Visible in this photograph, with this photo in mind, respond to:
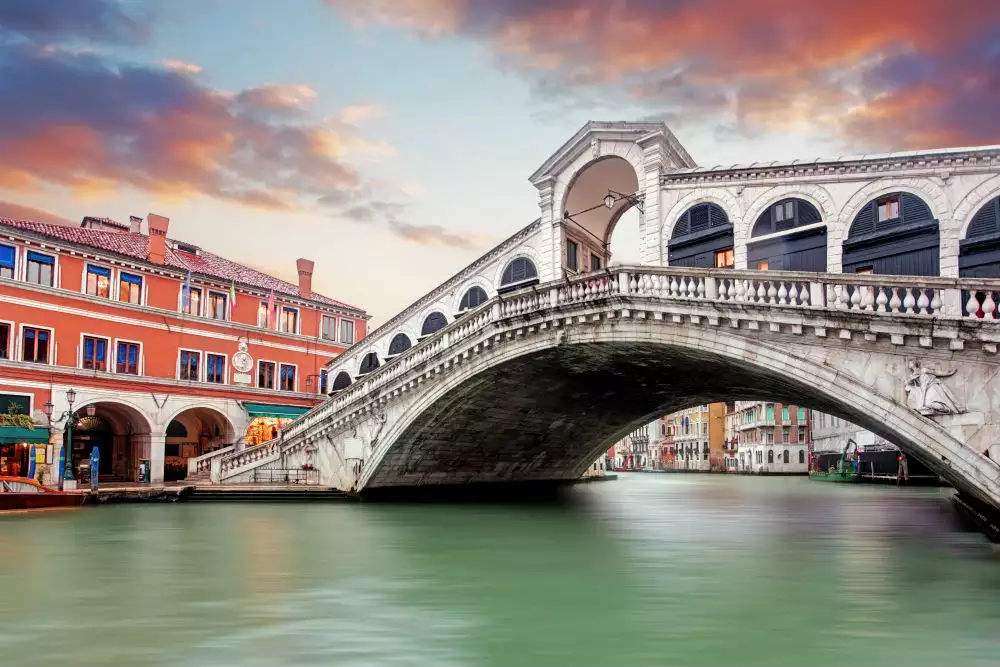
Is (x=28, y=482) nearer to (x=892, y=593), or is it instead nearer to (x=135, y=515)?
(x=135, y=515)

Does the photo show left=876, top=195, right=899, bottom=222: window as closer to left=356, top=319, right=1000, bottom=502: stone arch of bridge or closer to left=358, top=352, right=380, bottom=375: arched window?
left=356, top=319, right=1000, bottom=502: stone arch of bridge

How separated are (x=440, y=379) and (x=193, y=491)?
899 centimetres

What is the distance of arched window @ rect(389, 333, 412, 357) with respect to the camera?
29.6 metres

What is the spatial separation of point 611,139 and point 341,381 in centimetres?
1670

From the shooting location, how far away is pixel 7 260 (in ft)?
80.1

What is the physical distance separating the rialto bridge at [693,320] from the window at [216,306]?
7.37 metres

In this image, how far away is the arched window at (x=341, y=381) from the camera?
32.4 meters

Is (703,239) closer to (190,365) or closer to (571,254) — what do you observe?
(571,254)

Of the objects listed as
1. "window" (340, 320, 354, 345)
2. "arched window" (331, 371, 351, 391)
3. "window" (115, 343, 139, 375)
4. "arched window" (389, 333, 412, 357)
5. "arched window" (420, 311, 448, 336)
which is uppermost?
"window" (340, 320, 354, 345)

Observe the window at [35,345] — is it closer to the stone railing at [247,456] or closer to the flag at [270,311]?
the stone railing at [247,456]

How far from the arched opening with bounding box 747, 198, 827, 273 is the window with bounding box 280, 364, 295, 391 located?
21583mm

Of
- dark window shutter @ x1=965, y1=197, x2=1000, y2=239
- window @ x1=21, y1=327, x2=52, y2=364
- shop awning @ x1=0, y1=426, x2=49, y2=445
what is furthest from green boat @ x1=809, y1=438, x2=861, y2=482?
window @ x1=21, y1=327, x2=52, y2=364

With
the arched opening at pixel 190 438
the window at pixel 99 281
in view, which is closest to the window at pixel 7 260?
the window at pixel 99 281

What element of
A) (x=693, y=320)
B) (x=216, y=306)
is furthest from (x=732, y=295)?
(x=216, y=306)
